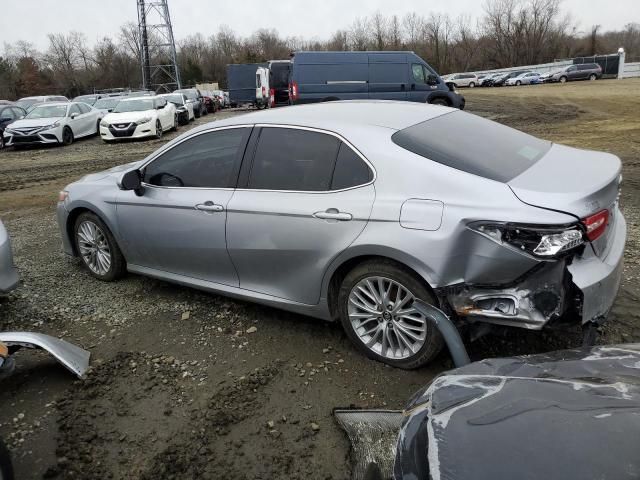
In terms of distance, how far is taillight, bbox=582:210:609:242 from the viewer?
2.81 meters

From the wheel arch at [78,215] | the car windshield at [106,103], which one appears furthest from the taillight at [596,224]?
the car windshield at [106,103]

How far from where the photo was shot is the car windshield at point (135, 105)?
1766 cm

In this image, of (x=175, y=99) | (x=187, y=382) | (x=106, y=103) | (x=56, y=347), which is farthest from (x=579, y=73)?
(x=56, y=347)

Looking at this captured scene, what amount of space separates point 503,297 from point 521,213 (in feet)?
1.53

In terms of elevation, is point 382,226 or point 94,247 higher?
point 382,226

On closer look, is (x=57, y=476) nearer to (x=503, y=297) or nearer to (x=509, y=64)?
(x=503, y=297)

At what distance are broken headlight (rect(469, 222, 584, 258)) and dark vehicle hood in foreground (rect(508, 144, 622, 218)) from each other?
109 mm

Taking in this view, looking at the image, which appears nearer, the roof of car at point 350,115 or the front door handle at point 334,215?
the front door handle at point 334,215

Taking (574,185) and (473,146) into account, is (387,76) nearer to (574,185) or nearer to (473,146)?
(473,146)

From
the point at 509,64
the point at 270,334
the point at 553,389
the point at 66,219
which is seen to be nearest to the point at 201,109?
the point at 66,219

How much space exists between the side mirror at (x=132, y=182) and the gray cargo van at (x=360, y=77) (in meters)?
13.6

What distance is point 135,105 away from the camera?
58.9ft

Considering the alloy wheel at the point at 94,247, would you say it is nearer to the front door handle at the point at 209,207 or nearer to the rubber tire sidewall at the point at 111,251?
the rubber tire sidewall at the point at 111,251

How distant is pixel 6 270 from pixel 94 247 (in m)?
0.84
